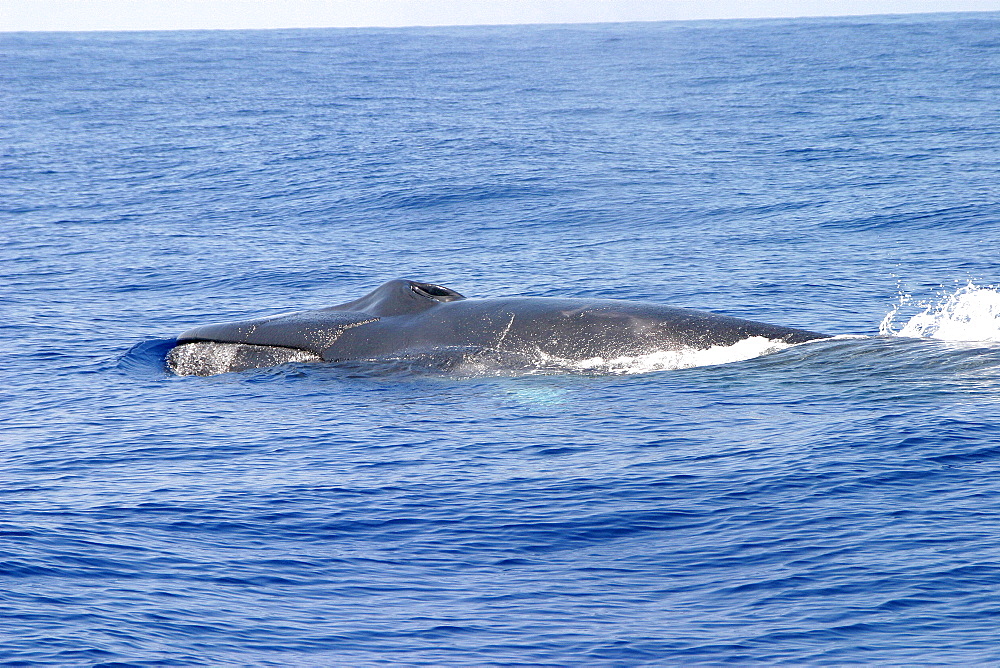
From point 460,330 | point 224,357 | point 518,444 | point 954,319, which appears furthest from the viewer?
point 954,319

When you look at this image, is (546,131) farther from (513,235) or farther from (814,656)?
(814,656)

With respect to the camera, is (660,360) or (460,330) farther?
(460,330)

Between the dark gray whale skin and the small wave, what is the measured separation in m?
2.23

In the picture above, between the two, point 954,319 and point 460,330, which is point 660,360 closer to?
point 460,330

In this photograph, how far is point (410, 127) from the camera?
5359cm

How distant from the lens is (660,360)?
1673 cm

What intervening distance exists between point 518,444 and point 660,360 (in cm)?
319

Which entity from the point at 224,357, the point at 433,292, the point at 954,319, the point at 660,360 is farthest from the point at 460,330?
the point at 954,319

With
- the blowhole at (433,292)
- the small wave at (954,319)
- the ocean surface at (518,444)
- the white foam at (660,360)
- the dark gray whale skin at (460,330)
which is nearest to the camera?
the ocean surface at (518,444)

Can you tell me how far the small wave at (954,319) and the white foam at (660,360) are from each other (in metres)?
1.93

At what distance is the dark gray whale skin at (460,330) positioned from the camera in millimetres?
17031

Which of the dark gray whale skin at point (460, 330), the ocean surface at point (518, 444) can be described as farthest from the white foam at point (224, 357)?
the ocean surface at point (518, 444)

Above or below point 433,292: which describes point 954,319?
below

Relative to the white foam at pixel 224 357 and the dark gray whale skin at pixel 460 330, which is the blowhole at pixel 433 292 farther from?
the white foam at pixel 224 357
